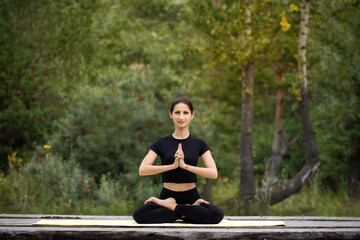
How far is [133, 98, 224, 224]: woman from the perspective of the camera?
13.4 ft

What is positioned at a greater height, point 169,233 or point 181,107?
point 181,107

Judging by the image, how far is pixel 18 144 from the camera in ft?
32.7

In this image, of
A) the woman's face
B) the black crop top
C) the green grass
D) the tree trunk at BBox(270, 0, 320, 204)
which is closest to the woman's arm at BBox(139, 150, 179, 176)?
the black crop top

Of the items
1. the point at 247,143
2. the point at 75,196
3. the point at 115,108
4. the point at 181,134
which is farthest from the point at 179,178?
the point at 115,108

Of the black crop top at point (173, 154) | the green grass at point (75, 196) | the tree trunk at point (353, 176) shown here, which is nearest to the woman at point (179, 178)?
the black crop top at point (173, 154)

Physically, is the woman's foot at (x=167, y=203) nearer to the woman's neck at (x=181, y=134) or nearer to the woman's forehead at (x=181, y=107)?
the woman's neck at (x=181, y=134)

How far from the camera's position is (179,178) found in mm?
4242

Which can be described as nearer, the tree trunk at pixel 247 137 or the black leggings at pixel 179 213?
the black leggings at pixel 179 213

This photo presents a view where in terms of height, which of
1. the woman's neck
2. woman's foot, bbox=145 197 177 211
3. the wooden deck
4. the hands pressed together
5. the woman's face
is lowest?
the wooden deck

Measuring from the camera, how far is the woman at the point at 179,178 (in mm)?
4082

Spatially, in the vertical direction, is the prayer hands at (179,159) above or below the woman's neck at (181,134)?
below

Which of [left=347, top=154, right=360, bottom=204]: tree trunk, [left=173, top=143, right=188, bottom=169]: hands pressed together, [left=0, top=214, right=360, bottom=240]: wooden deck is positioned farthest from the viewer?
[left=347, top=154, right=360, bottom=204]: tree trunk

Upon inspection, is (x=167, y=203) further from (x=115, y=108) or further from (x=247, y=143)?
(x=115, y=108)

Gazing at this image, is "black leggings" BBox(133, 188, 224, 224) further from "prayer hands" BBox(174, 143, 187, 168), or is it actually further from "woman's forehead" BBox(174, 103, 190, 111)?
"woman's forehead" BBox(174, 103, 190, 111)
